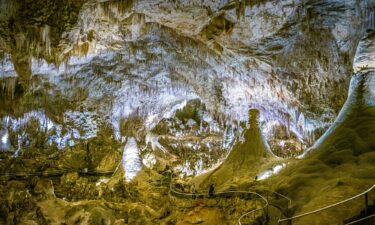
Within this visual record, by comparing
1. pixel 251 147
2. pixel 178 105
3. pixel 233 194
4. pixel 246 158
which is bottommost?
pixel 233 194

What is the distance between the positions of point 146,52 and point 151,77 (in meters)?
1.67

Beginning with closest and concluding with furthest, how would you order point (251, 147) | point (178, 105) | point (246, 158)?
point (246, 158), point (251, 147), point (178, 105)

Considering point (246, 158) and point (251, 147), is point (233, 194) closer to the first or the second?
point (246, 158)

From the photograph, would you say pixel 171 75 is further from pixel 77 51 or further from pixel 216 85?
pixel 77 51

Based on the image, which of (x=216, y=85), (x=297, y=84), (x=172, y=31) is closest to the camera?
(x=172, y=31)

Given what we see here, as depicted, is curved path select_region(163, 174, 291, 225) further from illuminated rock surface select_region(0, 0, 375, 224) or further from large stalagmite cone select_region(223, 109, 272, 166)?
large stalagmite cone select_region(223, 109, 272, 166)

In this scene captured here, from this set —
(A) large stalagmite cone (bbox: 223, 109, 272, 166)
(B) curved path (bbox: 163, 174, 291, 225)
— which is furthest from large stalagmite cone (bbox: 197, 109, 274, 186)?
(B) curved path (bbox: 163, 174, 291, 225)

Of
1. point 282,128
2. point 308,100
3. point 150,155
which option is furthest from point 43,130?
point 308,100

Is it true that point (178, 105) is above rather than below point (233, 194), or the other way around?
above

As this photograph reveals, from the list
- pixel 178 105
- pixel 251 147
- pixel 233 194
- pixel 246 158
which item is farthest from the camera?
pixel 178 105

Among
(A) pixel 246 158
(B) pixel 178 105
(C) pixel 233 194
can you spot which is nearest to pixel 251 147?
(A) pixel 246 158

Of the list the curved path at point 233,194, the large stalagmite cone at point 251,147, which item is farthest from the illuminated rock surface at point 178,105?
the curved path at point 233,194

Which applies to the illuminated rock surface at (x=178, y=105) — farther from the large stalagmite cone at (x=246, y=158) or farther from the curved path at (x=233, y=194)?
the curved path at (x=233, y=194)

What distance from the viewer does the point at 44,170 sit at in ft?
48.2
